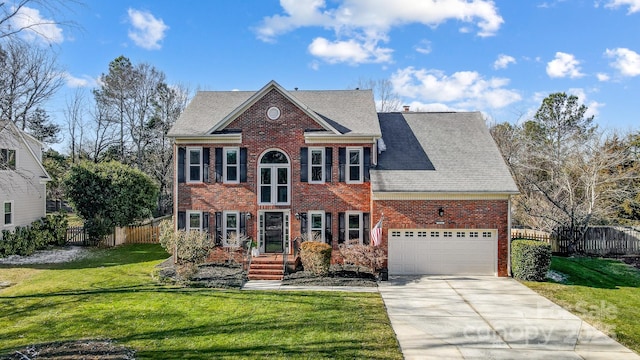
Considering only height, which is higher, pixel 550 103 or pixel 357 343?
pixel 550 103

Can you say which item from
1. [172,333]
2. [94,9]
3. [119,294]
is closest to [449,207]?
[172,333]

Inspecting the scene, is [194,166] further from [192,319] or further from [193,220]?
[192,319]

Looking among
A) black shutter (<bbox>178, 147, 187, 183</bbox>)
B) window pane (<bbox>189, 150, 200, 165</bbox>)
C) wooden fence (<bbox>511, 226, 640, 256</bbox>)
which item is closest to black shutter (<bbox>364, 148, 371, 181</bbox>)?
window pane (<bbox>189, 150, 200, 165</bbox>)

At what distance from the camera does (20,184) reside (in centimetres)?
2041

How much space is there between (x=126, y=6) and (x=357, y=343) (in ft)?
44.8

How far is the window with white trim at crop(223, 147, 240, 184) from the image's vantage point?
54.8 ft

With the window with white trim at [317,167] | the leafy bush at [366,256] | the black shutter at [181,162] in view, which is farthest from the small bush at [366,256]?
the black shutter at [181,162]

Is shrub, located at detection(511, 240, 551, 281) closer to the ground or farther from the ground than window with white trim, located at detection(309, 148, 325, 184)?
closer to the ground

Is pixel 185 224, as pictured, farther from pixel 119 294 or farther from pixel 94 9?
pixel 94 9

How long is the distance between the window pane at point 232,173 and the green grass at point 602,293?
1244 cm

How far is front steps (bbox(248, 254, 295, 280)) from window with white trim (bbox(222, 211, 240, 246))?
77.8 inches

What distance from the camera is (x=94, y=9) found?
8.82 metres

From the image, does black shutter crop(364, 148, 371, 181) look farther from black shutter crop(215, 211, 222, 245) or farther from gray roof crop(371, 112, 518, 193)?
black shutter crop(215, 211, 222, 245)

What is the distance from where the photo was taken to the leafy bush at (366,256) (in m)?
14.7
